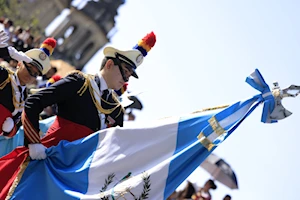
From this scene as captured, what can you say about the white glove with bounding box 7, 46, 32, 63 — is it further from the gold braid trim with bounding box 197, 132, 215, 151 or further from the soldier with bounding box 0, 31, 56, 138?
the gold braid trim with bounding box 197, 132, 215, 151

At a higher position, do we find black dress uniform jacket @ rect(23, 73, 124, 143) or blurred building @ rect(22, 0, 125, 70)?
black dress uniform jacket @ rect(23, 73, 124, 143)

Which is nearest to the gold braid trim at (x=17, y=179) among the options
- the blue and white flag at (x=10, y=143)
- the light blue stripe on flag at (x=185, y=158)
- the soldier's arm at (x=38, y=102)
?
the soldier's arm at (x=38, y=102)

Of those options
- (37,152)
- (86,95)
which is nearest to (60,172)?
(37,152)

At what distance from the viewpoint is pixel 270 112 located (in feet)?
16.8

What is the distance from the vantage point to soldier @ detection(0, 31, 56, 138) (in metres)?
6.60

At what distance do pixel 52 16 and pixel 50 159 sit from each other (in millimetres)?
58350

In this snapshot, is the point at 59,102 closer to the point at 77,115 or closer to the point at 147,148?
the point at 77,115

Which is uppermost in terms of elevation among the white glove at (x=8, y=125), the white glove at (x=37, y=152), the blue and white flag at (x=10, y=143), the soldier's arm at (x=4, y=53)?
the soldier's arm at (x=4, y=53)

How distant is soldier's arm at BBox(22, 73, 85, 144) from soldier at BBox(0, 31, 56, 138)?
3.26 ft

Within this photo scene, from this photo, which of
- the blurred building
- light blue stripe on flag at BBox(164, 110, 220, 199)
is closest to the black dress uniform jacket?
light blue stripe on flag at BBox(164, 110, 220, 199)

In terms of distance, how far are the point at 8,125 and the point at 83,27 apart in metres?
54.9

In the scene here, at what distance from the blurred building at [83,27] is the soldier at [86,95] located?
5362 cm

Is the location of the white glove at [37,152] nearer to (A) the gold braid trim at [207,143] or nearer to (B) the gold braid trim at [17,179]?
(B) the gold braid trim at [17,179]

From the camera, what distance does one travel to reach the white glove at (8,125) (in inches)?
259
